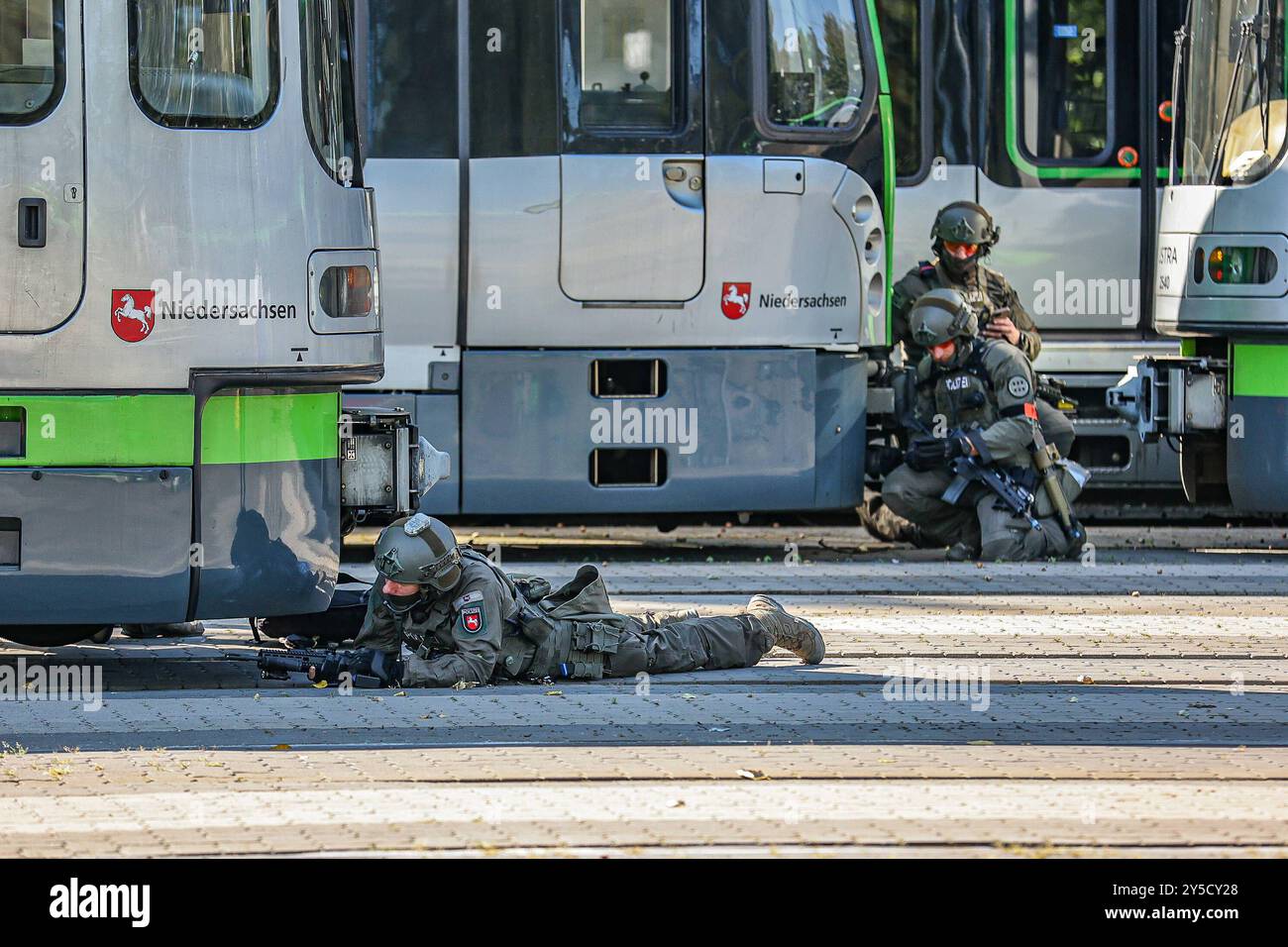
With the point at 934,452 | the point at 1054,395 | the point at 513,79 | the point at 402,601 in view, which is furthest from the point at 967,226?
the point at 402,601

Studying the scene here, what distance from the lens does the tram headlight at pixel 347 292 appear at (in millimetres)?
7469

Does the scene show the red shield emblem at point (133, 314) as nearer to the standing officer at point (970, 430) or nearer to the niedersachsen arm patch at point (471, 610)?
the niedersachsen arm patch at point (471, 610)

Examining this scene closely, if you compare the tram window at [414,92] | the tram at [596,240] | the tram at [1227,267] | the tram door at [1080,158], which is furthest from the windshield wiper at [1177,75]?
the tram window at [414,92]

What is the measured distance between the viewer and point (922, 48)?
12.6m

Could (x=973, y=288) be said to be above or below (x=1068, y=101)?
below

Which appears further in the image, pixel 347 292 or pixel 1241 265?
pixel 1241 265

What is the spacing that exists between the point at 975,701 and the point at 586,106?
14.9ft

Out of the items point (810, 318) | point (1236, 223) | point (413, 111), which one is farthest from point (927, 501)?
point (413, 111)

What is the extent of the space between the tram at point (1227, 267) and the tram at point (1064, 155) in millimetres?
946

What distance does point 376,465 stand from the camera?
8.12 metres

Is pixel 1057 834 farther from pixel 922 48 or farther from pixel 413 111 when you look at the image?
pixel 922 48

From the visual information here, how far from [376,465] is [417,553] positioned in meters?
0.81

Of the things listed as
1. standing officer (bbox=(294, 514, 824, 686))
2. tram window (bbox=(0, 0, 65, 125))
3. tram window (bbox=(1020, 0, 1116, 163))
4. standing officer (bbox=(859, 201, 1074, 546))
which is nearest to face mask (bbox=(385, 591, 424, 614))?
standing officer (bbox=(294, 514, 824, 686))

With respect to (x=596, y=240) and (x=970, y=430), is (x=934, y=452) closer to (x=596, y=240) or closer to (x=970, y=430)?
(x=970, y=430)
